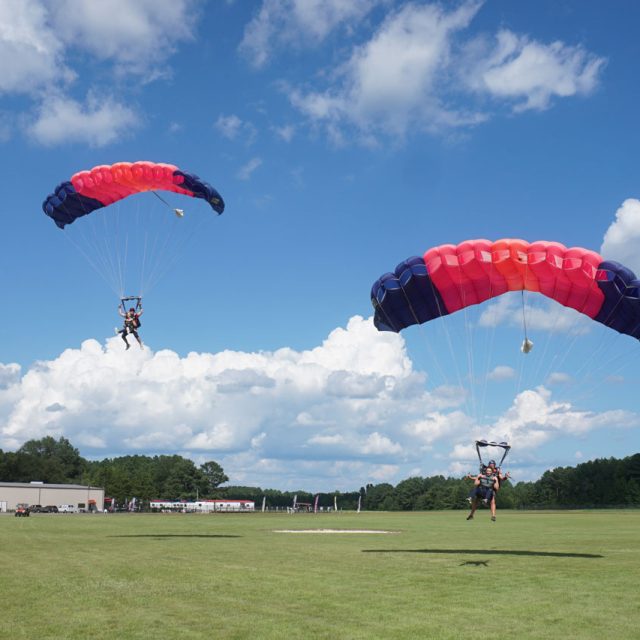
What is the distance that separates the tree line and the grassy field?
95.4 metres

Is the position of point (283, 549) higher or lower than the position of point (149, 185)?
lower

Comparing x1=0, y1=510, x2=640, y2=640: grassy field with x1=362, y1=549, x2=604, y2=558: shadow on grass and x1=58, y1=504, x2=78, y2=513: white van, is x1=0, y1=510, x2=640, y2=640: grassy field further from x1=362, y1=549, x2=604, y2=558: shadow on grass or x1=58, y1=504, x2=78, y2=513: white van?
x1=58, y1=504, x2=78, y2=513: white van

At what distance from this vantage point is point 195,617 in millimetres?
12867

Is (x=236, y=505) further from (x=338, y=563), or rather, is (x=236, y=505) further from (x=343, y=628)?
(x=343, y=628)

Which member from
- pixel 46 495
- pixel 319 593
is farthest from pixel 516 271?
pixel 46 495

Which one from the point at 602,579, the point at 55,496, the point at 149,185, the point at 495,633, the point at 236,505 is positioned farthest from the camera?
the point at 236,505

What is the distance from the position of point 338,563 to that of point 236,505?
118 m

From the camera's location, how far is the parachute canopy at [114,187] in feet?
96.0

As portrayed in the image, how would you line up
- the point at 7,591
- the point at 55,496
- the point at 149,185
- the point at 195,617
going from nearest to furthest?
1. the point at 195,617
2. the point at 7,591
3. the point at 149,185
4. the point at 55,496

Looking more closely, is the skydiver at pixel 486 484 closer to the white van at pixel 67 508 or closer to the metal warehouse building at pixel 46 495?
the white van at pixel 67 508

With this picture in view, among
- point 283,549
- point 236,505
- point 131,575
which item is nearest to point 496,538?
point 283,549

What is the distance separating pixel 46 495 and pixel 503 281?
104 metres

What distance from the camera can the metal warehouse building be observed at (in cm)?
10781

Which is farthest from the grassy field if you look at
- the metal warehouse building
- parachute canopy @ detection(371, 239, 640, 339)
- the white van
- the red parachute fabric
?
the metal warehouse building
